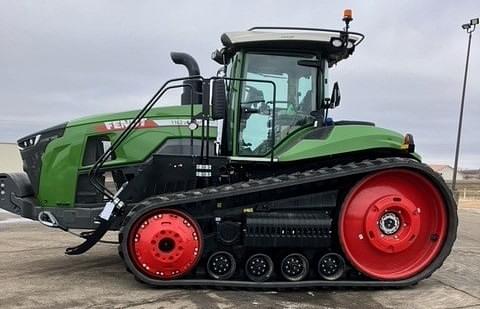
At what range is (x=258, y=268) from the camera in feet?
20.2

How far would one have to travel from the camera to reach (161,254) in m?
5.95

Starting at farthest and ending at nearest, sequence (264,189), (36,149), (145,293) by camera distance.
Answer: (36,149) < (264,189) < (145,293)

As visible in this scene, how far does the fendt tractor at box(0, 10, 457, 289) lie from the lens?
6098 millimetres

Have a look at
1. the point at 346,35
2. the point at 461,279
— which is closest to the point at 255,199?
the point at 346,35

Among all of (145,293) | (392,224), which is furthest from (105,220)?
(392,224)

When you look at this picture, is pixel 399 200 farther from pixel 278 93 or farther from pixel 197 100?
pixel 197 100

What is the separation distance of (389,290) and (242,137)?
2396 mm

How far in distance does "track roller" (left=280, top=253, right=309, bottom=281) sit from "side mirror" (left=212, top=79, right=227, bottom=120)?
1.74 m

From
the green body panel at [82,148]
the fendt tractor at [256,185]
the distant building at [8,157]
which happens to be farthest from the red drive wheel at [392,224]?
the distant building at [8,157]

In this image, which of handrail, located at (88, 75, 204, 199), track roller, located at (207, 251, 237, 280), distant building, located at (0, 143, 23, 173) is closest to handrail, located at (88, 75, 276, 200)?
handrail, located at (88, 75, 204, 199)

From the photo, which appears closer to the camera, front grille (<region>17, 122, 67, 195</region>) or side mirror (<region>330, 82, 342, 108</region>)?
side mirror (<region>330, 82, 342, 108</region>)

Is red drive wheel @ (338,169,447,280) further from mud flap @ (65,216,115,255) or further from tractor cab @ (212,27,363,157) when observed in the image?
mud flap @ (65,216,115,255)

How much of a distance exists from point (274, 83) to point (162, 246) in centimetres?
224

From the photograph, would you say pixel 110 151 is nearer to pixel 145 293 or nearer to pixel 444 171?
pixel 145 293
